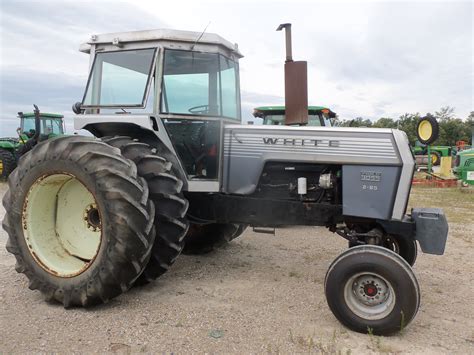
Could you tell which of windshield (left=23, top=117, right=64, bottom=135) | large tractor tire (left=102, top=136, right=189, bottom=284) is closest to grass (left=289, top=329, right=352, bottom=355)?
large tractor tire (left=102, top=136, right=189, bottom=284)

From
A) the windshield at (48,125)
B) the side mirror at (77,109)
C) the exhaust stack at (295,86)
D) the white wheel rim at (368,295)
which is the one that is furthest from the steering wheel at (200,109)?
the windshield at (48,125)

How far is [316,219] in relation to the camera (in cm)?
411

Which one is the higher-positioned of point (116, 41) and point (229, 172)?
point (116, 41)

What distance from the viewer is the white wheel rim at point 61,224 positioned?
3943 mm

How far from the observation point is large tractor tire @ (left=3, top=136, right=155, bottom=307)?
3512 millimetres

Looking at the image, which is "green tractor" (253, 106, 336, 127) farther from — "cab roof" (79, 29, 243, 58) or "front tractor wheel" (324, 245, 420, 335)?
"front tractor wheel" (324, 245, 420, 335)

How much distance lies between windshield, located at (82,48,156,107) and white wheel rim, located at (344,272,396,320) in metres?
2.57

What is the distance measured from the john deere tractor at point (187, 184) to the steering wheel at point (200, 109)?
0.04ft

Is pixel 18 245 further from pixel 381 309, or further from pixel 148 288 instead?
pixel 381 309

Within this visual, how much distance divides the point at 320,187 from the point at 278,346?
5.26 ft

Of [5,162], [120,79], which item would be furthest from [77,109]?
[5,162]

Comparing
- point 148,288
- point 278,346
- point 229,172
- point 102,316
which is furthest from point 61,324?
point 229,172

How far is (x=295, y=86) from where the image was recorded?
13.5 ft

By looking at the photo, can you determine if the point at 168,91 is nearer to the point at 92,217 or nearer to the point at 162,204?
the point at 162,204
